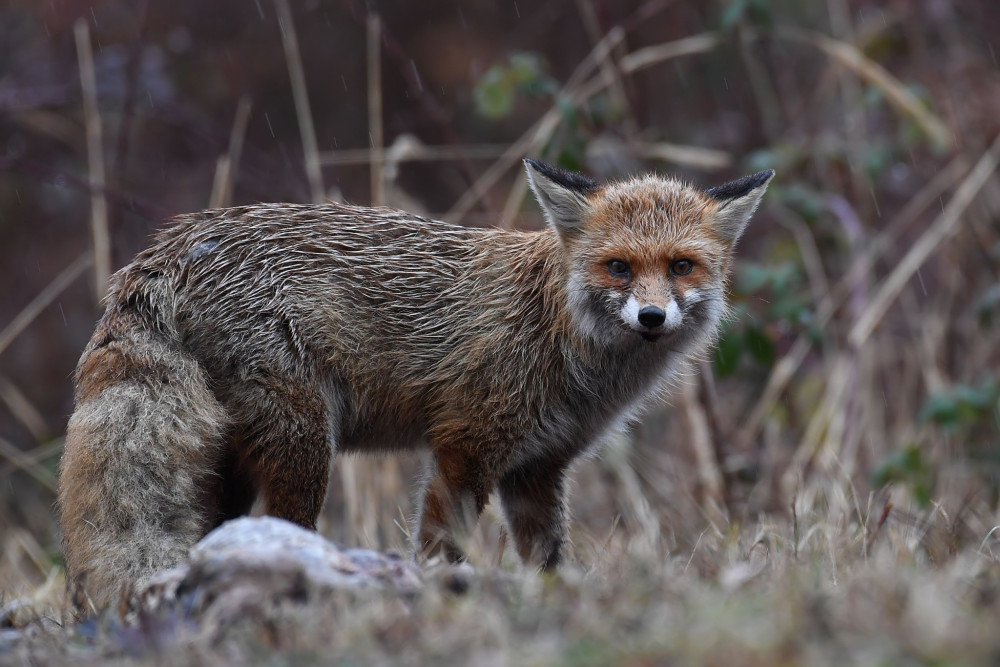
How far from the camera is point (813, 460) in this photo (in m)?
7.66

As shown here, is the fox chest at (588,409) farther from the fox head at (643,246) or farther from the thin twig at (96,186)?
the thin twig at (96,186)

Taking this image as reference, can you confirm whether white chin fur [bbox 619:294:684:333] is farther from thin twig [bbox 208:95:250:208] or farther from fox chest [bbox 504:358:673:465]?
thin twig [bbox 208:95:250:208]

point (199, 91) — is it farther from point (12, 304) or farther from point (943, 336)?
point (943, 336)

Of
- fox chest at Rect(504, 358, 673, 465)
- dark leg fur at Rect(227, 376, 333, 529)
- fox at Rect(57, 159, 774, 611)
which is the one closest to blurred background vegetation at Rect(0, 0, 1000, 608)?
fox chest at Rect(504, 358, 673, 465)

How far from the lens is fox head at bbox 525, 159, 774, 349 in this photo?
4957 millimetres

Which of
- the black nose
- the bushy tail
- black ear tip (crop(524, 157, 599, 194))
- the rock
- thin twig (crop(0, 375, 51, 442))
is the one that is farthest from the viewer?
thin twig (crop(0, 375, 51, 442))

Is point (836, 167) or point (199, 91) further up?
point (199, 91)

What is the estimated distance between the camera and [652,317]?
15.2 ft

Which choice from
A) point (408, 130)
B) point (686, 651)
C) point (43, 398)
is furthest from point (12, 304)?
point (686, 651)

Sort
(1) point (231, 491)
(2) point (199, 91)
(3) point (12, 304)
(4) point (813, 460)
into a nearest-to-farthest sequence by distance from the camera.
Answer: (1) point (231, 491)
(4) point (813, 460)
(3) point (12, 304)
(2) point (199, 91)

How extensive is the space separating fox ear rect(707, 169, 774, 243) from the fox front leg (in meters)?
1.49

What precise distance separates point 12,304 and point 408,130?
461 cm

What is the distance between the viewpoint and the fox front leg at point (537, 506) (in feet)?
17.9

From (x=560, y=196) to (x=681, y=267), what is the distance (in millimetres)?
702
